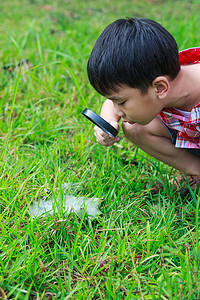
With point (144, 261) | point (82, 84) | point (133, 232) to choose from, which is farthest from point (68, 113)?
point (144, 261)

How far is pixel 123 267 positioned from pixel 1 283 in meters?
0.49

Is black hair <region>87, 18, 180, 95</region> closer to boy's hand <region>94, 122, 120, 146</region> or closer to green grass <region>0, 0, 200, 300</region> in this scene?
boy's hand <region>94, 122, 120, 146</region>

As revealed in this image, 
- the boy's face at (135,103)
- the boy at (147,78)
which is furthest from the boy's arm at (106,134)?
the boy's face at (135,103)

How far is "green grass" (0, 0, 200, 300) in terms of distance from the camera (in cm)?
143

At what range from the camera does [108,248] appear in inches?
62.7

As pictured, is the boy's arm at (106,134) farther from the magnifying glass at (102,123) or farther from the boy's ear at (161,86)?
the boy's ear at (161,86)

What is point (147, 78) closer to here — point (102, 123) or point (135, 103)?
point (135, 103)

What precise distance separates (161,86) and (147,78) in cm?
10

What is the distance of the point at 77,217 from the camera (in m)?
1.75

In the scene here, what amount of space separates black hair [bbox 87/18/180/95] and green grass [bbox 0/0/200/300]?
544 mm

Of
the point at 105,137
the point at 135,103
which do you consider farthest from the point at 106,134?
the point at 135,103

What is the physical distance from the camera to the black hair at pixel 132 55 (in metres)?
1.55

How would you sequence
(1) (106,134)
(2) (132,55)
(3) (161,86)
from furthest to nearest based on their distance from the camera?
(1) (106,134)
(3) (161,86)
(2) (132,55)

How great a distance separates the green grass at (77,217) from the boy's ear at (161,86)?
0.49m
